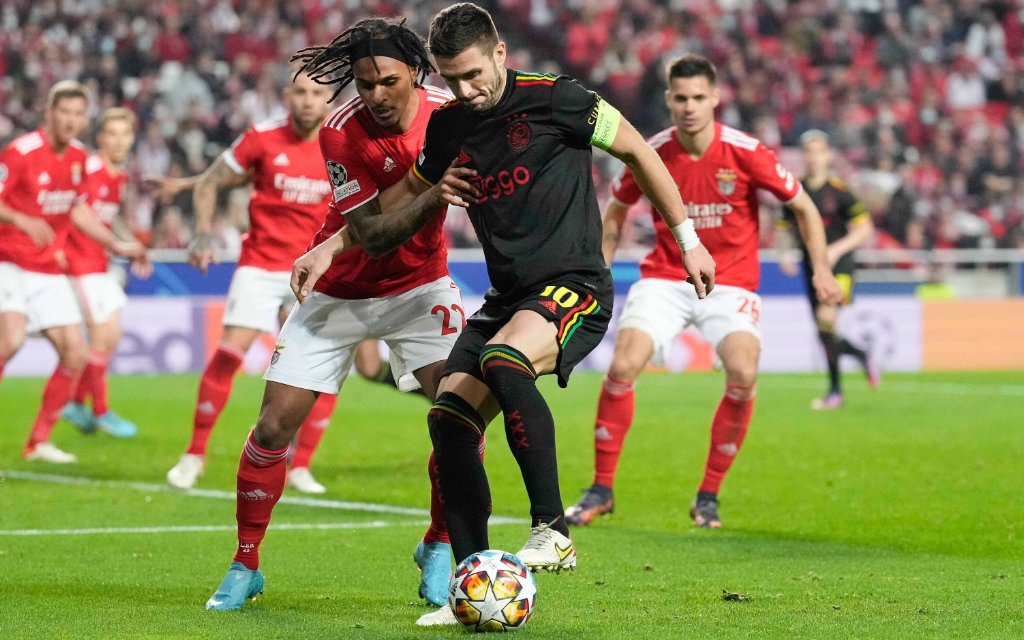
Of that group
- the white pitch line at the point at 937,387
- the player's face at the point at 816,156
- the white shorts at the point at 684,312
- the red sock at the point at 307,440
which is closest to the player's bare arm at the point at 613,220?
the white shorts at the point at 684,312

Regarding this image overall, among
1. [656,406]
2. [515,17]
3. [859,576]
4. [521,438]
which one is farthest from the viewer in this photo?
[515,17]

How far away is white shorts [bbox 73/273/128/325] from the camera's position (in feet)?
39.3

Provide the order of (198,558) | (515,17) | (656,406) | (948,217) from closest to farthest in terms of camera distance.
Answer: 1. (198,558)
2. (656,406)
3. (948,217)
4. (515,17)

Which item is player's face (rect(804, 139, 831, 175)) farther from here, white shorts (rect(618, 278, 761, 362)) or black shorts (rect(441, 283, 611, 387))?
black shorts (rect(441, 283, 611, 387))

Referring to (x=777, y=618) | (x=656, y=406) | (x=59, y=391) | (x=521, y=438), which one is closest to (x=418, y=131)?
(x=521, y=438)

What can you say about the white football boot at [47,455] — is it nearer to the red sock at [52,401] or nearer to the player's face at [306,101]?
the red sock at [52,401]

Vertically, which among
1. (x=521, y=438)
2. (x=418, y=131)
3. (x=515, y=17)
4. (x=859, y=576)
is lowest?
(x=859, y=576)

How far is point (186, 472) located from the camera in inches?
372

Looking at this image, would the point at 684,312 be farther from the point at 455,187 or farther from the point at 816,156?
the point at 816,156

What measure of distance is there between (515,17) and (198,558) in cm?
2097

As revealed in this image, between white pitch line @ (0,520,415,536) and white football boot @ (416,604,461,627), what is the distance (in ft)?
8.76

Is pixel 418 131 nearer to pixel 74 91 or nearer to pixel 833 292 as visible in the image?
pixel 833 292

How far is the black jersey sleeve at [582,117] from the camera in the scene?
16.8 feet

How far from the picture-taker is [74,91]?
10.5m
